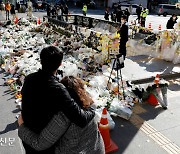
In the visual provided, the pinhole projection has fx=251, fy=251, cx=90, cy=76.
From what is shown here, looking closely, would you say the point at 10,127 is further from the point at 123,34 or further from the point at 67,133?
the point at 123,34

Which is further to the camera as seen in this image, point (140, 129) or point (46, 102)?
point (140, 129)

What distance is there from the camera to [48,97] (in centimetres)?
204

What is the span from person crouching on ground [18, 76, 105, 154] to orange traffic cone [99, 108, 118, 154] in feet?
4.83

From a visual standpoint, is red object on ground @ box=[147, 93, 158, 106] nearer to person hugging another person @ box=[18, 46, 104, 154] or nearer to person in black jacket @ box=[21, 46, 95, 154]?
person hugging another person @ box=[18, 46, 104, 154]

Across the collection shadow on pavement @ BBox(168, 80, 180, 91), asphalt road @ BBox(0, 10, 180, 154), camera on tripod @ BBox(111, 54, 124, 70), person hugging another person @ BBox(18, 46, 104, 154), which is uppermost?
person hugging another person @ BBox(18, 46, 104, 154)

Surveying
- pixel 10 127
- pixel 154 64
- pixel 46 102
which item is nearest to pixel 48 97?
pixel 46 102

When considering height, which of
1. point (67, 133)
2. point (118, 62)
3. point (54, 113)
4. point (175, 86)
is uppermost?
point (54, 113)

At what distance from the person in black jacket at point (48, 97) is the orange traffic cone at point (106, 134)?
66.0 inches

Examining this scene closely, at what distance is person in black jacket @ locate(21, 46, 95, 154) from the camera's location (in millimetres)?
2018

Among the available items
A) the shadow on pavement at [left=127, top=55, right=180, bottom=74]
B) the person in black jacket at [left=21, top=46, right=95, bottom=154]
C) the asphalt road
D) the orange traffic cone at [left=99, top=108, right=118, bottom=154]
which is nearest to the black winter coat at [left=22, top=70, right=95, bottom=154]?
the person in black jacket at [left=21, top=46, right=95, bottom=154]

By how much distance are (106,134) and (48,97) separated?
205 centimetres

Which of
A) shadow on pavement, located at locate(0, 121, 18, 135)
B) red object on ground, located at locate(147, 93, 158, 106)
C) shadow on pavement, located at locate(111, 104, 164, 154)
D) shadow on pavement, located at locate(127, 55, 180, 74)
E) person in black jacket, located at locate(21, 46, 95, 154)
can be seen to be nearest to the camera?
person in black jacket, located at locate(21, 46, 95, 154)

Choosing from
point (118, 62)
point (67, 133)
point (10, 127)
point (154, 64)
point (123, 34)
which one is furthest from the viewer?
point (154, 64)

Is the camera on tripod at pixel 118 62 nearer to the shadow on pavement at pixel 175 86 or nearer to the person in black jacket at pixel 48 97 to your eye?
the shadow on pavement at pixel 175 86
